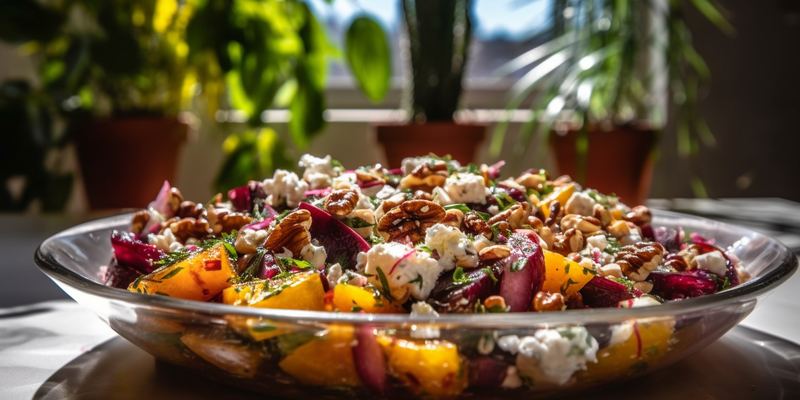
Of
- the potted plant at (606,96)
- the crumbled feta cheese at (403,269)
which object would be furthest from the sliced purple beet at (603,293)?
the potted plant at (606,96)

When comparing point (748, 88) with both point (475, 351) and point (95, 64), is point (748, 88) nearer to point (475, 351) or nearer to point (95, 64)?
point (95, 64)

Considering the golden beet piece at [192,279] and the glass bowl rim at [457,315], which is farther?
the golden beet piece at [192,279]

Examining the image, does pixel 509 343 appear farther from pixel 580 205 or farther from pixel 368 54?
pixel 368 54

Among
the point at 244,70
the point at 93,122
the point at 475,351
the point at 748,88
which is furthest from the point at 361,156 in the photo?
the point at 475,351

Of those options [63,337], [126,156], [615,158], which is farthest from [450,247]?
[126,156]

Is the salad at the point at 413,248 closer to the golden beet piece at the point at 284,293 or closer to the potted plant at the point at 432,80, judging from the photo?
the golden beet piece at the point at 284,293
